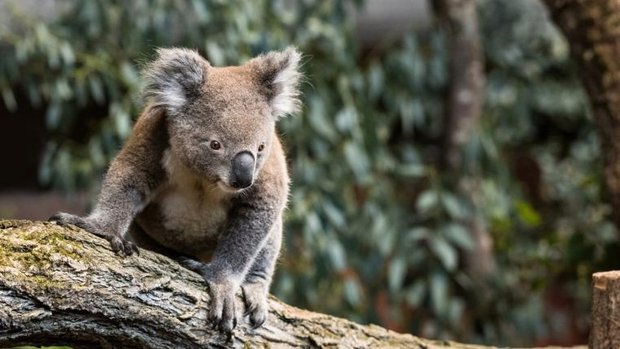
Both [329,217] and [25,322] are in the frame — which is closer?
[25,322]

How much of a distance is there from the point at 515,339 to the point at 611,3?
2.89 meters

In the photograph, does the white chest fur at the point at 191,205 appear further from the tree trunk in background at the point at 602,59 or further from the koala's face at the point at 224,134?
the tree trunk in background at the point at 602,59

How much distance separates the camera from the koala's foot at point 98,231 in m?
2.58

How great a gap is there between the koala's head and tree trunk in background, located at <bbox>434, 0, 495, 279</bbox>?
3.03 meters

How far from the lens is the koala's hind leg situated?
118 inches

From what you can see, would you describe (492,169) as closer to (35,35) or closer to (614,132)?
(614,132)

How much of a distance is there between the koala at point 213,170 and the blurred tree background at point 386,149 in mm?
1744

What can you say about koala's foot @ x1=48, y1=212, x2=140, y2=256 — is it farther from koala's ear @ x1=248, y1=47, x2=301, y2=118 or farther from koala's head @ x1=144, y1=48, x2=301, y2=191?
koala's ear @ x1=248, y1=47, x2=301, y2=118

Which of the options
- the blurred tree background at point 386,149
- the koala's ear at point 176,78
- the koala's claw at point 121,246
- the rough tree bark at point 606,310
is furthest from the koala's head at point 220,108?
the blurred tree background at point 386,149

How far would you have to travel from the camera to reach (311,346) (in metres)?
3.06

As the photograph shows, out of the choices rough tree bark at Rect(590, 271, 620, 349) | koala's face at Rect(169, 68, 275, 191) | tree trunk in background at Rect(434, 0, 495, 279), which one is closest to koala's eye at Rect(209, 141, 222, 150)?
koala's face at Rect(169, 68, 275, 191)

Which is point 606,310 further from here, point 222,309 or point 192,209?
point 192,209

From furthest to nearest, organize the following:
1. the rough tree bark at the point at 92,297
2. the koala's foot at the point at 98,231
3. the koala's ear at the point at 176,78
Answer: the koala's ear at the point at 176,78
the koala's foot at the point at 98,231
the rough tree bark at the point at 92,297

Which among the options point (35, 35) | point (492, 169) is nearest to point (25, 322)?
point (35, 35)
